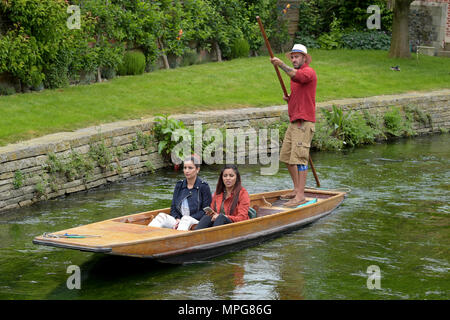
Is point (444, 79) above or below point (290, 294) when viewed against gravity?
above

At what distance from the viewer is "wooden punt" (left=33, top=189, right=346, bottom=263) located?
7.24 metres

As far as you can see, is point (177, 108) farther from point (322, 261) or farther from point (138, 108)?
point (322, 261)

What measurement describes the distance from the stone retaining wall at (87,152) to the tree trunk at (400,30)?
638cm

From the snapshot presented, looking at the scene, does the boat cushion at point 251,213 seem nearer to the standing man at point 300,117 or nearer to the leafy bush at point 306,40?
the standing man at point 300,117

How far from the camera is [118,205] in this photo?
10664 millimetres

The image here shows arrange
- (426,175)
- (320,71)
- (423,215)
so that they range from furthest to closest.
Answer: (320,71)
(426,175)
(423,215)

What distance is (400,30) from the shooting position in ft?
71.1

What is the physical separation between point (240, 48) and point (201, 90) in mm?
5347

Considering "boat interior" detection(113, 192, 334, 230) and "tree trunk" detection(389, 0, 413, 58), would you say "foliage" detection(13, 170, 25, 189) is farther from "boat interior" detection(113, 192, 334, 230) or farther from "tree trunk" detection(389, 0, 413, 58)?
"tree trunk" detection(389, 0, 413, 58)

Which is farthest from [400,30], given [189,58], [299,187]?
[299,187]

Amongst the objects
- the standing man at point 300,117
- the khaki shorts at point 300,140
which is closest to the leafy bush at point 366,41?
the standing man at point 300,117

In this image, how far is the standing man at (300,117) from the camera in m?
9.41

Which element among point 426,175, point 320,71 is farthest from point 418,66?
point 426,175

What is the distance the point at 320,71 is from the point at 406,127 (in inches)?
141
